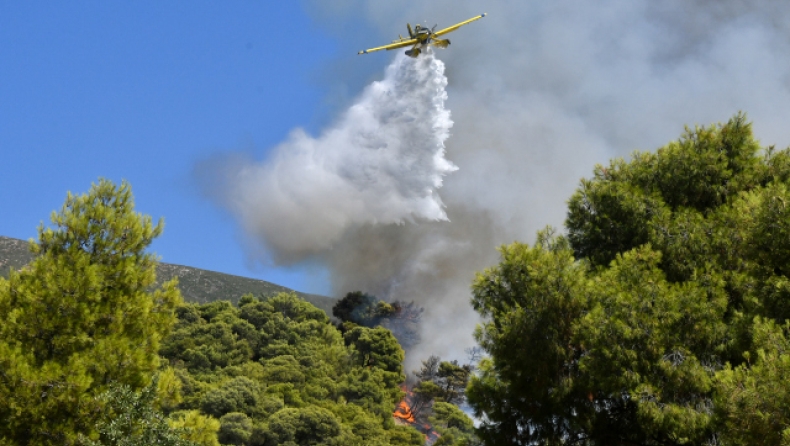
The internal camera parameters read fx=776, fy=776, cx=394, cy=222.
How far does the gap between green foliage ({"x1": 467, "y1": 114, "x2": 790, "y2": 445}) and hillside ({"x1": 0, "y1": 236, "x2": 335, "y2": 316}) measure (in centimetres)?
12158

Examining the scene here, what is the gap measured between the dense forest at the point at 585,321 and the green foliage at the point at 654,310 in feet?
0.12

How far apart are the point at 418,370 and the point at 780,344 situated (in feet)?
244

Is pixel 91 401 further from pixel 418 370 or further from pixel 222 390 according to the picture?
pixel 418 370

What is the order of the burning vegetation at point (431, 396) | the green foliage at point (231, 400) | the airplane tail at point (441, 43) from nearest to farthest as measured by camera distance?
the green foliage at point (231, 400)
the airplane tail at point (441, 43)
the burning vegetation at point (431, 396)

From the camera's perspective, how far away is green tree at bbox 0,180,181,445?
13922 millimetres

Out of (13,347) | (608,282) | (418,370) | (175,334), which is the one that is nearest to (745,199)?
(608,282)

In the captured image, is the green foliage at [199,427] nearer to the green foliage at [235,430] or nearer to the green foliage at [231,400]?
the green foliage at [235,430]

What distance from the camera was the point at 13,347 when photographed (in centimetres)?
1430

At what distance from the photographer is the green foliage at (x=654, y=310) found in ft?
44.9

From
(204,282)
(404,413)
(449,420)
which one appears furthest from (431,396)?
(204,282)

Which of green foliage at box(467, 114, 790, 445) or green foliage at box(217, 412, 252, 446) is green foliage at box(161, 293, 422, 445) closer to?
green foliage at box(217, 412, 252, 446)

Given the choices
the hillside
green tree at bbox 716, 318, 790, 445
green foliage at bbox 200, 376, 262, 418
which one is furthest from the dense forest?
the hillside

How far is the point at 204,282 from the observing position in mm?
153000

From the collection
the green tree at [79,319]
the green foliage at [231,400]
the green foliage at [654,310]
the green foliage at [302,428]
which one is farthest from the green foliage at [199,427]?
the green foliage at [231,400]
